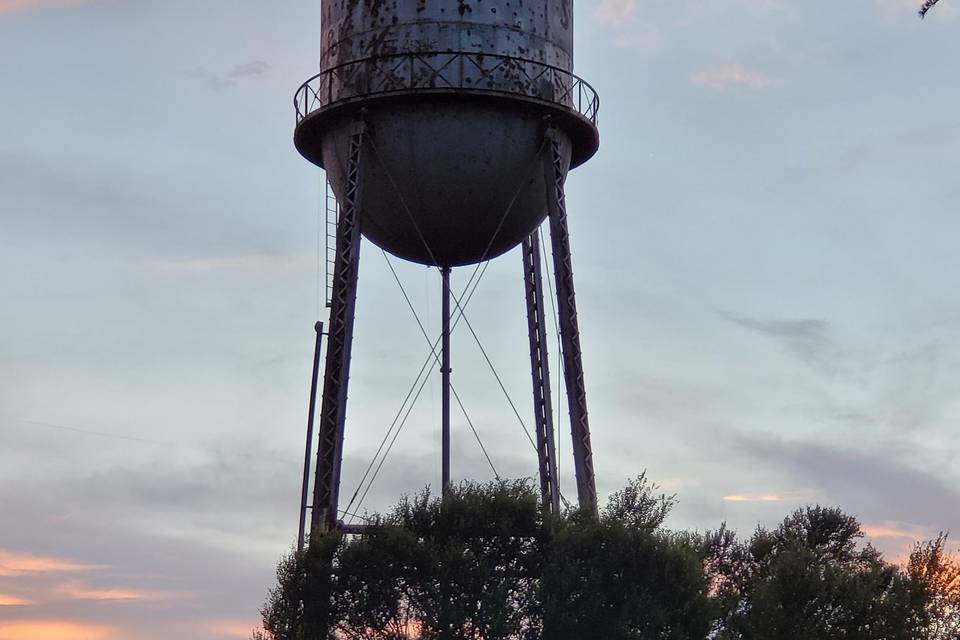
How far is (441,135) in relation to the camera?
3106cm

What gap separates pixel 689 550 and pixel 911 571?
8797mm

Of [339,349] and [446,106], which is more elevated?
[446,106]

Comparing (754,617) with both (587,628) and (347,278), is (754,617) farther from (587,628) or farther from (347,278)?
(347,278)

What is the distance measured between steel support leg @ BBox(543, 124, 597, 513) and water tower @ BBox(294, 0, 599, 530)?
0.09 ft

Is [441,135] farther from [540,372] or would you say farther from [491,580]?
[491,580]

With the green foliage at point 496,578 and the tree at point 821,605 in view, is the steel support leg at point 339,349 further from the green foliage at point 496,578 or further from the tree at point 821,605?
the tree at point 821,605

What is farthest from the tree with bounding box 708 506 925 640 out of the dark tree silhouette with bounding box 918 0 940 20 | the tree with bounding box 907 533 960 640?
the dark tree silhouette with bounding box 918 0 940 20

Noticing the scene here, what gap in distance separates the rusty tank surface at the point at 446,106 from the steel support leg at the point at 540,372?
277 centimetres

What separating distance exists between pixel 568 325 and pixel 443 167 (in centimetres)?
410

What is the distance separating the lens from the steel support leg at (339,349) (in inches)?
1182

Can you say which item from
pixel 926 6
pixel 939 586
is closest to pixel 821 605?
pixel 939 586

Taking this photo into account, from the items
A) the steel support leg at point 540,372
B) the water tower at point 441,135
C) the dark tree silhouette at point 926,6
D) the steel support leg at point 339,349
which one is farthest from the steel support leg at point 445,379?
the dark tree silhouette at point 926,6

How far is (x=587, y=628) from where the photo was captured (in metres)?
31.5

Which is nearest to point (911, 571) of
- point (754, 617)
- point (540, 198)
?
point (754, 617)
